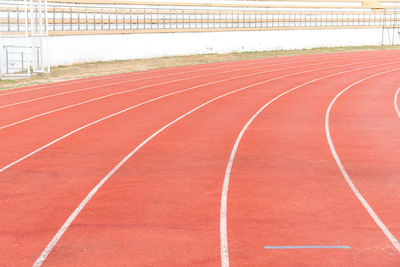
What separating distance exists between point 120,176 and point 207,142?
91.9 inches

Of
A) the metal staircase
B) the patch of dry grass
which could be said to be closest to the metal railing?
the metal staircase

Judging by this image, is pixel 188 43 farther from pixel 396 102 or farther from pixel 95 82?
pixel 396 102

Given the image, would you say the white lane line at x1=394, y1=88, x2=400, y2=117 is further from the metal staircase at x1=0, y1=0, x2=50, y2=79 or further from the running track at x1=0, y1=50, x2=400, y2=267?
the metal staircase at x1=0, y1=0, x2=50, y2=79

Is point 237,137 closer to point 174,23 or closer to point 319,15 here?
point 174,23

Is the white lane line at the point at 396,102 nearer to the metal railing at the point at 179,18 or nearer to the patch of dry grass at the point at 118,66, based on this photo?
the patch of dry grass at the point at 118,66

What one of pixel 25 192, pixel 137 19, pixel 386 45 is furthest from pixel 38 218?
pixel 386 45

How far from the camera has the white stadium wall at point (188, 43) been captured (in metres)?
23.0

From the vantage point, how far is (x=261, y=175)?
695cm

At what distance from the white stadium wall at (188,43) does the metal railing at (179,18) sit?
352 millimetres

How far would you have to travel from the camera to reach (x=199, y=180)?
6.72 meters

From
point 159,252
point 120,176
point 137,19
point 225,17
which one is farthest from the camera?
point 225,17

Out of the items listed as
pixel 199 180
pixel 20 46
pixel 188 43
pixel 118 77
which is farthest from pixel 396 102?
pixel 188 43

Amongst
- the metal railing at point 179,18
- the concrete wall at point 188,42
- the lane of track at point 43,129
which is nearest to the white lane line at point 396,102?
the lane of track at point 43,129

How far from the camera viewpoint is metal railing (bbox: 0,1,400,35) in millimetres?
22562
